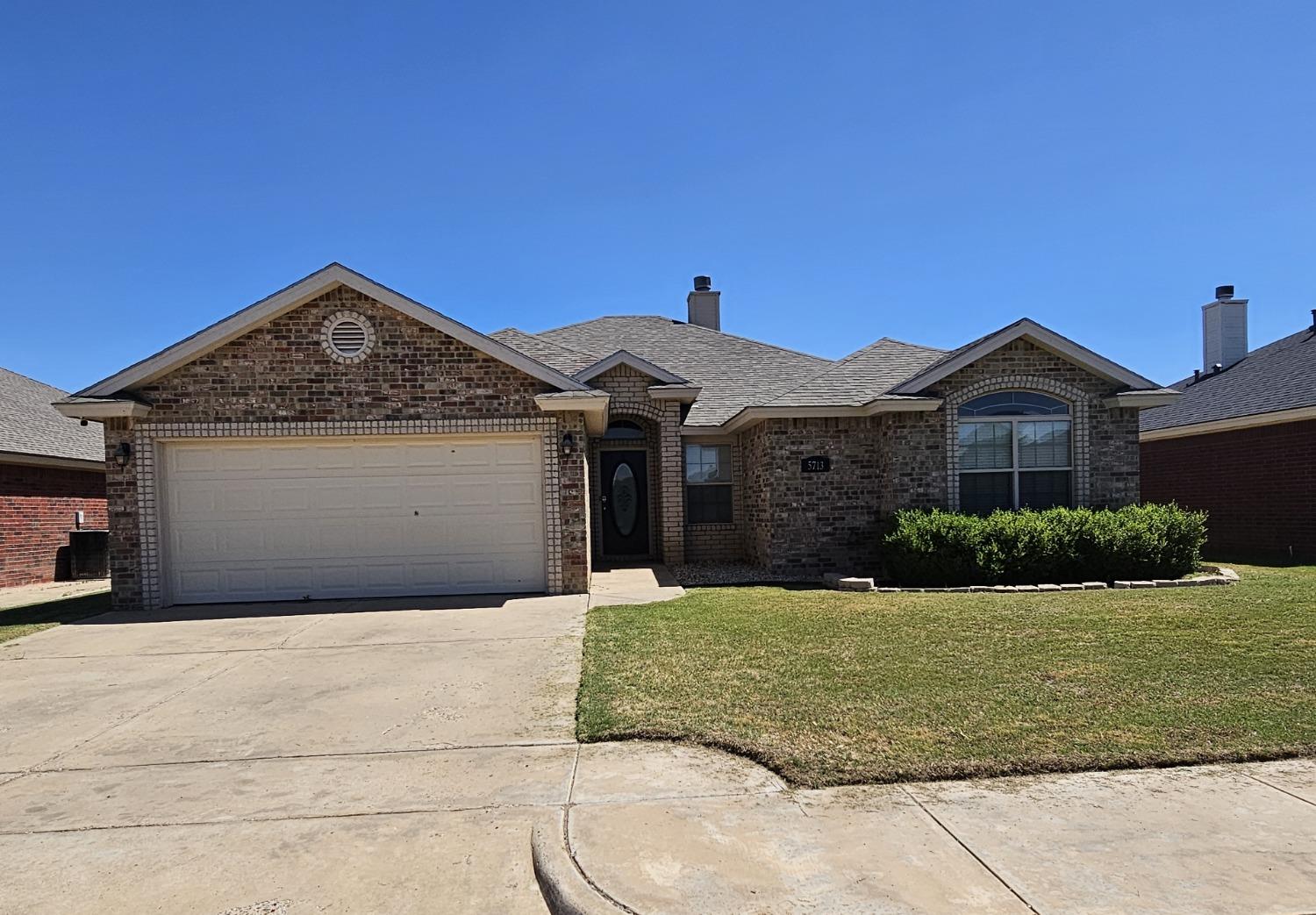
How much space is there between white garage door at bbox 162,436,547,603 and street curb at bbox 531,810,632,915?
25.8ft

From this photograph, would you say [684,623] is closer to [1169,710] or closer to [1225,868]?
[1169,710]

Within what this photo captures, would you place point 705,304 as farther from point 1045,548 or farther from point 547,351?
point 1045,548

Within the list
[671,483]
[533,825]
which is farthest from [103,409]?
[533,825]

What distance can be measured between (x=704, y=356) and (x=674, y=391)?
4.81m

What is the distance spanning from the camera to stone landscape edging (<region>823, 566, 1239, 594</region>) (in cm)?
1086

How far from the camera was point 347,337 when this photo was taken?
11.1 meters

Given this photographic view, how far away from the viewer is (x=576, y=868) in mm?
3432

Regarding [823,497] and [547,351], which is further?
[547,351]

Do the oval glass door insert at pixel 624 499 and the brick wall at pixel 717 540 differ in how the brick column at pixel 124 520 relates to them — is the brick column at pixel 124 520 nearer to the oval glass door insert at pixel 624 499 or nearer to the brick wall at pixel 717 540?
the oval glass door insert at pixel 624 499

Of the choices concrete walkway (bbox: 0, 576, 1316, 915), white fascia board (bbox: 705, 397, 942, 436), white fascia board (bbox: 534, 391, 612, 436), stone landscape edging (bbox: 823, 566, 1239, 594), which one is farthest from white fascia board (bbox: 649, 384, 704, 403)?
concrete walkway (bbox: 0, 576, 1316, 915)

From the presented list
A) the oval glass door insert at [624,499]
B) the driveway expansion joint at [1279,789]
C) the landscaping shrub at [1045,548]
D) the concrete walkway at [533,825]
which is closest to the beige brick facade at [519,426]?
the landscaping shrub at [1045,548]

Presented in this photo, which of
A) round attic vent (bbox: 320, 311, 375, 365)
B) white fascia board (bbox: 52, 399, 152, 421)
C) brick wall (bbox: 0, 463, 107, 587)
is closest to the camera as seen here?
white fascia board (bbox: 52, 399, 152, 421)

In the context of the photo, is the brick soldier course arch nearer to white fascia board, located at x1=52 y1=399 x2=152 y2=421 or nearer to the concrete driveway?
the concrete driveway

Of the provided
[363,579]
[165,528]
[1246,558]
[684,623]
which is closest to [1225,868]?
[684,623]
